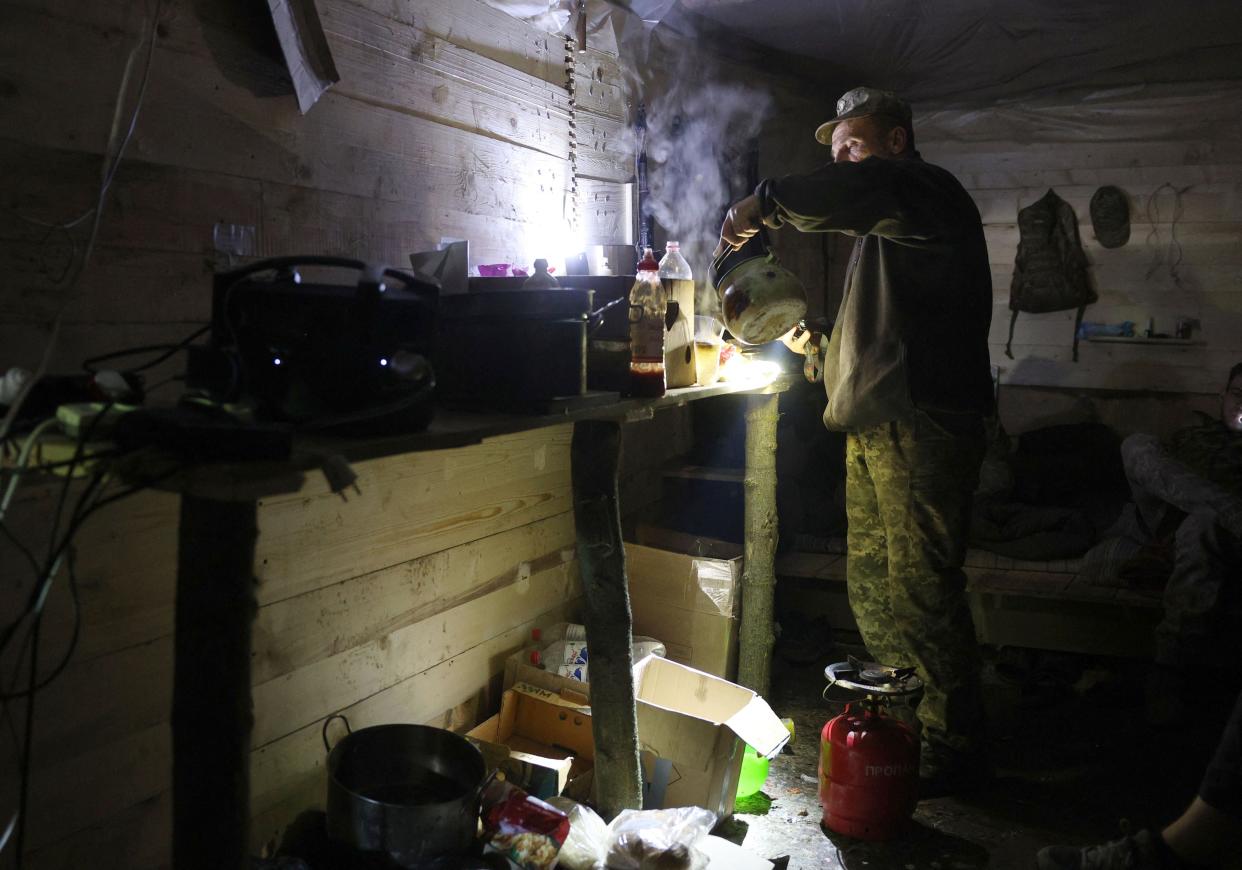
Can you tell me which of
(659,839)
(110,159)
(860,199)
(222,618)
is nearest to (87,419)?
(222,618)

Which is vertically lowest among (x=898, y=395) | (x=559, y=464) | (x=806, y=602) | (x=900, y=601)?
(x=806, y=602)

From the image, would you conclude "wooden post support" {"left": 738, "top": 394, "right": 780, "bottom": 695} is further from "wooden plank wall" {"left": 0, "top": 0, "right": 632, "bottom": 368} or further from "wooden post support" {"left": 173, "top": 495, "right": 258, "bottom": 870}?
"wooden post support" {"left": 173, "top": 495, "right": 258, "bottom": 870}

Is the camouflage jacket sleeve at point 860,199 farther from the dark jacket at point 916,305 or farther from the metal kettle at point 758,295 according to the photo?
the metal kettle at point 758,295

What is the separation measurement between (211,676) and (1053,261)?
→ 5.93 meters

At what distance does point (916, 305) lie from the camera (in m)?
3.32

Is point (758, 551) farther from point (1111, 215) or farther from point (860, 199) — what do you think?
point (1111, 215)

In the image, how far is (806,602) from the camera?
16.6 feet

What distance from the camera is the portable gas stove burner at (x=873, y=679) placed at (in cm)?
309

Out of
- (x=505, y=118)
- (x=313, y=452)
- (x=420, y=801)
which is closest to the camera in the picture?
(x=313, y=452)

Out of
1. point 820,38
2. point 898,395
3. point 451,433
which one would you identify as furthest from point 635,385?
point 820,38

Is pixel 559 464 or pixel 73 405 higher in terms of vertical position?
pixel 73 405

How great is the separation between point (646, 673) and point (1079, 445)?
3.68m

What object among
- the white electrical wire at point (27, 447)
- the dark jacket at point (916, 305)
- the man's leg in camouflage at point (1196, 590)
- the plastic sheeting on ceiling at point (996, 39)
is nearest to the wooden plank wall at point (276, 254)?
the white electrical wire at point (27, 447)

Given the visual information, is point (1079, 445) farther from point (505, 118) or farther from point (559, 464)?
point (505, 118)
